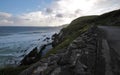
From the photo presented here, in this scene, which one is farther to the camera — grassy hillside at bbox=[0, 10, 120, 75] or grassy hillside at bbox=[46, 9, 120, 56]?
grassy hillside at bbox=[46, 9, 120, 56]

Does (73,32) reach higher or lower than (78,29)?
lower

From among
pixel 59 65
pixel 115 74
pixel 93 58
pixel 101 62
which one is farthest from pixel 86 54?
pixel 115 74

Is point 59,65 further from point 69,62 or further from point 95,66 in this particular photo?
point 95,66

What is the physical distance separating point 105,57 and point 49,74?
10.1 ft

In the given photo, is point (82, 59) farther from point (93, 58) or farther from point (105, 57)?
point (105, 57)

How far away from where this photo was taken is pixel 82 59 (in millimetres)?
7152

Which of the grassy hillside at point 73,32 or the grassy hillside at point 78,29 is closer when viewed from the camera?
the grassy hillside at point 73,32

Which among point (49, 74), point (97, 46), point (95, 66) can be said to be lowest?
point (49, 74)

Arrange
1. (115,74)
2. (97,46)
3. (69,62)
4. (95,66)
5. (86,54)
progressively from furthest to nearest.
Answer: (97,46), (86,54), (69,62), (95,66), (115,74)

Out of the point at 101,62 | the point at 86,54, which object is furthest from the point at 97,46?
the point at 101,62

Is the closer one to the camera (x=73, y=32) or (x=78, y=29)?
(x=73, y=32)

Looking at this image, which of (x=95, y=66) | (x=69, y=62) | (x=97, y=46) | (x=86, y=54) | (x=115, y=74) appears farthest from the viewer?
(x=97, y=46)

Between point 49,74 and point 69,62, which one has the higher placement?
point 69,62

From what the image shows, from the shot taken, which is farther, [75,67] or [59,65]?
[59,65]
